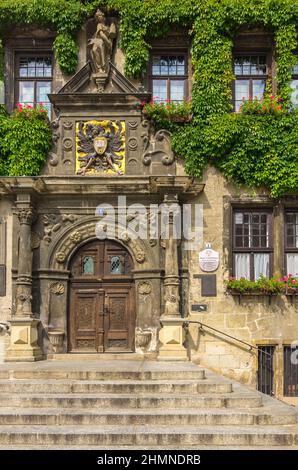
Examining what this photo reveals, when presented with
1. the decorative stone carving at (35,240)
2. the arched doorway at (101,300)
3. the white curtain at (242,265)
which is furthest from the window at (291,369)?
the decorative stone carving at (35,240)

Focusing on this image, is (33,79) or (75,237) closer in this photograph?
(75,237)

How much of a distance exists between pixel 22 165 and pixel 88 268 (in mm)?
2536

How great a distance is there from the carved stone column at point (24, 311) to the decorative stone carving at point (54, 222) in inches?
13.3

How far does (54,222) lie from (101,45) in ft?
12.6

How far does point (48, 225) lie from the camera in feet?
43.7

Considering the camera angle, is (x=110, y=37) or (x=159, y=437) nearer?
(x=159, y=437)

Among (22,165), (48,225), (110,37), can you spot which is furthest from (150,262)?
(110,37)

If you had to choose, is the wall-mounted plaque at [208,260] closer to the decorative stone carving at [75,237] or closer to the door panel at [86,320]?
the door panel at [86,320]

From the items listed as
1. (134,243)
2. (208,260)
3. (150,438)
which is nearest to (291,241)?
(208,260)

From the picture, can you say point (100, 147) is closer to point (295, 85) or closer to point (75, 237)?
point (75, 237)

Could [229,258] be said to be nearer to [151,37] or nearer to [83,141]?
[83,141]

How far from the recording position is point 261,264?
13.5 metres

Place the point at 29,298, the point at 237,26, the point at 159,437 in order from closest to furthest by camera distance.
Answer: the point at 159,437 < the point at 29,298 < the point at 237,26

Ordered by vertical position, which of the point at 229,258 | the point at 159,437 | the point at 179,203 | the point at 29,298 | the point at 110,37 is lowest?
the point at 159,437
